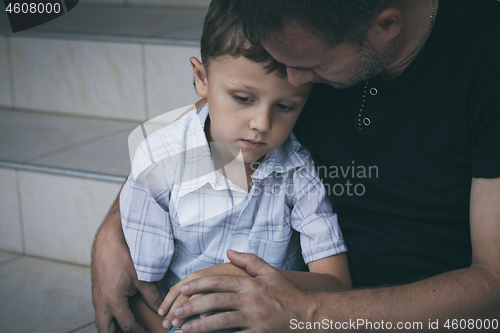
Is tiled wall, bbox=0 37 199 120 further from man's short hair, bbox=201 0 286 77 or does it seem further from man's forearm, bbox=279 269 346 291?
man's forearm, bbox=279 269 346 291

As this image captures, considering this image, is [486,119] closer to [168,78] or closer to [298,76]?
[298,76]

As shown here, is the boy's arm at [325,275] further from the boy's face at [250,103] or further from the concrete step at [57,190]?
the concrete step at [57,190]

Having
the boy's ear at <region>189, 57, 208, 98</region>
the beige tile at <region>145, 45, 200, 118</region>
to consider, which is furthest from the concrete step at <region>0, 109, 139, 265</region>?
the boy's ear at <region>189, 57, 208, 98</region>

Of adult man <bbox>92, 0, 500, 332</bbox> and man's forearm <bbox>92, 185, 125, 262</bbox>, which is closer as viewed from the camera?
adult man <bbox>92, 0, 500, 332</bbox>

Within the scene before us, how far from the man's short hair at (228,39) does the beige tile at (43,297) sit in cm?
92

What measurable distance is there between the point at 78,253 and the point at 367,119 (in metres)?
1.19

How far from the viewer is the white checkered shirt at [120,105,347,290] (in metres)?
1.07

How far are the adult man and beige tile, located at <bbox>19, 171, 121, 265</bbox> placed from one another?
886 millimetres

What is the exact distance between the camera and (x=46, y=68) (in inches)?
86.4

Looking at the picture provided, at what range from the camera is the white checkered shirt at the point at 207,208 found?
1.07m

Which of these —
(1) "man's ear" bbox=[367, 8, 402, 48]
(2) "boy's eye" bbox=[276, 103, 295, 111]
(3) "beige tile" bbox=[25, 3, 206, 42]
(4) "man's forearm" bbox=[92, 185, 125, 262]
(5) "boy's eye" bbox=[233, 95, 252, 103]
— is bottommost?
(4) "man's forearm" bbox=[92, 185, 125, 262]

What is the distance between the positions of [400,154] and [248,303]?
416mm

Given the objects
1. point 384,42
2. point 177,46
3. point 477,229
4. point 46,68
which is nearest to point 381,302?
point 477,229

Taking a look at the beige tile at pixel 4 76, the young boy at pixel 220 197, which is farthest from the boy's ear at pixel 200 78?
the beige tile at pixel 4 76
